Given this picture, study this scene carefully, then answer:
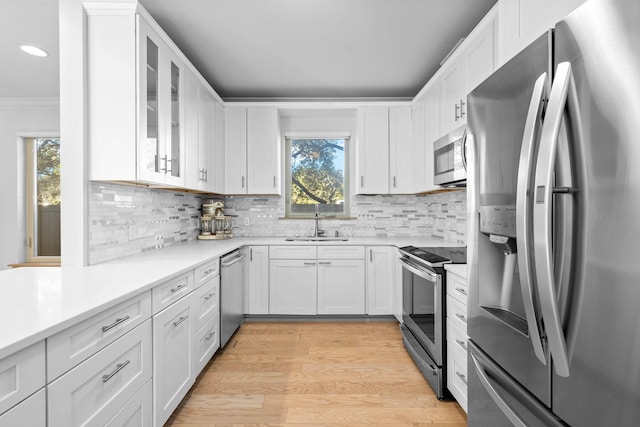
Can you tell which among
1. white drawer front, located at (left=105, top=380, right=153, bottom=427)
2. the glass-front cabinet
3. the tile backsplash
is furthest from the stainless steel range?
the glass-front cabinet

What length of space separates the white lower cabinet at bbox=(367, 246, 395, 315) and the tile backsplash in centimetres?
64

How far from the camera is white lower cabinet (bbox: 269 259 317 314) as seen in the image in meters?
3.31

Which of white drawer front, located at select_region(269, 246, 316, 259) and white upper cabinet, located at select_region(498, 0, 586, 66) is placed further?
white drawer front, located at select_region(269, 246, 316, 259)

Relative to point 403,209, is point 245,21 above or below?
above

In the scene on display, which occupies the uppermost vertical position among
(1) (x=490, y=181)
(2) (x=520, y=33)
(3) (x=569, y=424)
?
(2) (x=520, y=33)

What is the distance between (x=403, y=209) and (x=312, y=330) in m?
1.79

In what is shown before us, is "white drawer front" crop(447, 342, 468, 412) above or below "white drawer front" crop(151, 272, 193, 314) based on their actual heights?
below

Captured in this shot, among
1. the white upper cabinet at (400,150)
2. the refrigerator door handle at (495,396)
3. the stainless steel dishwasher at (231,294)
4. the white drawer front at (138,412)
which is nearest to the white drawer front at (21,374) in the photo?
the white drawer front at (138,412)

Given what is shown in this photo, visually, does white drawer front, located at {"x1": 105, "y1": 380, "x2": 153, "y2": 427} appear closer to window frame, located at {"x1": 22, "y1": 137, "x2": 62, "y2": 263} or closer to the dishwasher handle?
the dishwasher handle

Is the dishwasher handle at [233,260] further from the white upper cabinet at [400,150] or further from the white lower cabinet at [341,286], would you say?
the white upper cabinet at [400,150]

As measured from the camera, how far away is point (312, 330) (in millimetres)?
3133

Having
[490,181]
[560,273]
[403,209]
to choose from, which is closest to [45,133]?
[403,209]

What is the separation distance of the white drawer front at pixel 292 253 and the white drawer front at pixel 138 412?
73.6 inches

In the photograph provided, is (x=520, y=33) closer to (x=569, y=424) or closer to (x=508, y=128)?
(x=508, y=128)
